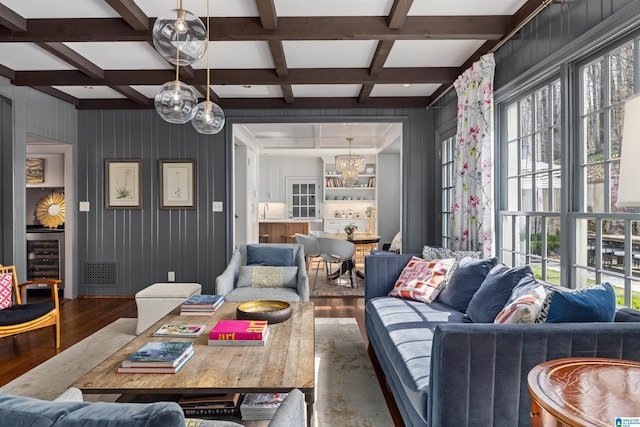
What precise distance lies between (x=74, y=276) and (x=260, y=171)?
20.2ft

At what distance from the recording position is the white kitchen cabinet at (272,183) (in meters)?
11.3

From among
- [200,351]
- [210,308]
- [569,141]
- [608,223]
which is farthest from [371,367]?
[569,141]

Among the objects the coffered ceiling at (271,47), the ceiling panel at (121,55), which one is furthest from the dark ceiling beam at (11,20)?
the ceiling panel at (121,55)

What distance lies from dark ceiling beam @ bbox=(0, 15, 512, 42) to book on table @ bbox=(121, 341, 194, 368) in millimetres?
2286

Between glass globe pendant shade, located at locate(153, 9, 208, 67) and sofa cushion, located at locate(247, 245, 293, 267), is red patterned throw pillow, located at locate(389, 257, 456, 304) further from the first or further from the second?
glass globe pendant shade, located at locate(153, 9, 208, 67)

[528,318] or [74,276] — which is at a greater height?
[528,318]

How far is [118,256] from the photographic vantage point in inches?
227

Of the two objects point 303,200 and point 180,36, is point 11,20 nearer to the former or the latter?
point 180,36

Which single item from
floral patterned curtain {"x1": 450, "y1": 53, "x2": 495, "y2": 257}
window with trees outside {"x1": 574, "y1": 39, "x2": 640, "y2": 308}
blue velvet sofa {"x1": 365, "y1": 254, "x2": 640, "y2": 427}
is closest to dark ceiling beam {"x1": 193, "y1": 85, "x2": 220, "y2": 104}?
floral patterned curtain {"x1": 450, "y1": 53, "x2": 495, "y2": 257}

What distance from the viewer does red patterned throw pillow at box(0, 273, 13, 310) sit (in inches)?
142

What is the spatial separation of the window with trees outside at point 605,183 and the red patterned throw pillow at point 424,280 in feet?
3.25

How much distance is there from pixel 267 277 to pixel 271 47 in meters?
2.14

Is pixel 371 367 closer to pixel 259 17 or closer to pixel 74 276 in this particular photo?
pixel 259 17

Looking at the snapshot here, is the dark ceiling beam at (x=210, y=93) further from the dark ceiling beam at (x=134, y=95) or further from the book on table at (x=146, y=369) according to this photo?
the book on table at (x=146, y=369)
